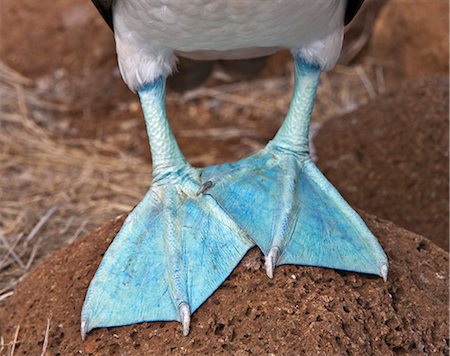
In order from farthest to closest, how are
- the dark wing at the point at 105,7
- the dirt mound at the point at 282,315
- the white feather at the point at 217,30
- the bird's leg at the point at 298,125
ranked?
the bird's leg at the point at 298,125 → the dark wing at the point at 105,7 → the white feather at the point at 217,30 → the dirt mound at the point at 282,315

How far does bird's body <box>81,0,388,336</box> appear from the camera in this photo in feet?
6.54

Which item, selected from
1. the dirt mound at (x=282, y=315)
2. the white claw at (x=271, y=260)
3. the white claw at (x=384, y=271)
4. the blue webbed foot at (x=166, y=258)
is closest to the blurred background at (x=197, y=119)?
the dirt mound at (x=282, y=315)

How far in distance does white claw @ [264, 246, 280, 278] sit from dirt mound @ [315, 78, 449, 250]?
111 cm

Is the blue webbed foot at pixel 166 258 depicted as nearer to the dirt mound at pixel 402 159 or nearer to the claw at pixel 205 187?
the claw at pixel 205 187

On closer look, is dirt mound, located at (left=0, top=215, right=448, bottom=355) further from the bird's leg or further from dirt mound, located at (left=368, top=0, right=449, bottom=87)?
dirt mound, located at (left=368, top=0, right=449, bottom=87)

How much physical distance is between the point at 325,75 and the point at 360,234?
307cm

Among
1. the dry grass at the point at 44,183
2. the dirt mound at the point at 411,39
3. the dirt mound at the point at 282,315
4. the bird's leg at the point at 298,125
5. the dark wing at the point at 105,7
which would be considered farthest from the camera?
the dirt mound at the point at 411,39

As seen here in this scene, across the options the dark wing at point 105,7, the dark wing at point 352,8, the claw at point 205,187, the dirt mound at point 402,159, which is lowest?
the dirt mound at point 402,159

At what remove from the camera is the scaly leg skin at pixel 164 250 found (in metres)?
→ 1.99

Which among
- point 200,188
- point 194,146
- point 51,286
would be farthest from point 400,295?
point 194,146

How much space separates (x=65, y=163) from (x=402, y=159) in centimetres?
171

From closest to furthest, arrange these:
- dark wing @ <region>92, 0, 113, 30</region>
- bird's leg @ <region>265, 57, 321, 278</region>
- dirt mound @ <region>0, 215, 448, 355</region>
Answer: dirt mound @ <region>0, 215, 448, 355</region>
dark wing @ <region>92, 0, 113, 30</region>
bird's leg @ <region>265, 57, 321, 278</region>

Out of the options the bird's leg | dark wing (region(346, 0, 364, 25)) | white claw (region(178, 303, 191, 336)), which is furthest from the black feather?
white claw (region(178, 303, 191, 336))

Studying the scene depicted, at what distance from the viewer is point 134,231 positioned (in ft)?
7.16
